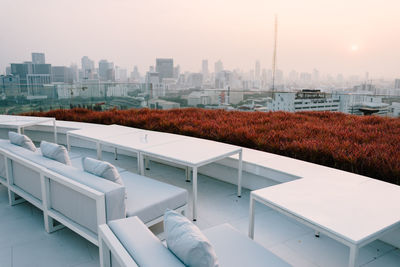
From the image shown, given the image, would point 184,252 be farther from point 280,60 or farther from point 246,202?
point 280,60

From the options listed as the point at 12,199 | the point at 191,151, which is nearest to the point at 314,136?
the point at 191,151

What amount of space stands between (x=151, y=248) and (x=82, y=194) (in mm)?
1124

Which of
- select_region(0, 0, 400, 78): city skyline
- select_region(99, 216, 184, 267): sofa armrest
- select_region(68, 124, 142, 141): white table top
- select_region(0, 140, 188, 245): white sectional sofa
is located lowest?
select_region(0, 140, 188, 245): white sectional sofa

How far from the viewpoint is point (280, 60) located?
12047 millimetres

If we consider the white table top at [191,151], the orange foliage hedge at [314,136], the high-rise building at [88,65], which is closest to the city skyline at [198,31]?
the high-rise building at [88,65]

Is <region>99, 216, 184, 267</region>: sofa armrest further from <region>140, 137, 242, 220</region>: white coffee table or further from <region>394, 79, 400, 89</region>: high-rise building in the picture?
<region>394, 79, 400, 89</region>: high-rise building

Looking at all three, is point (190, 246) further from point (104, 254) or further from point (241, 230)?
point (241, 230)

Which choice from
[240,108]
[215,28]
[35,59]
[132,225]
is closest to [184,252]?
[132,225]

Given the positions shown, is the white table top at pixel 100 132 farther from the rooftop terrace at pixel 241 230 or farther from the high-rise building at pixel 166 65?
the high-rise building at pixel 166 65

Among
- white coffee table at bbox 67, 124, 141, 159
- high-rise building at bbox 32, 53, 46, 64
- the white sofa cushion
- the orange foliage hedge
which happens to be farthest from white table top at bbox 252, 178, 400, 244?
high-rise building at bbox 32, 53, 46, 64

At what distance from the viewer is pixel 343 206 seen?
72.2 inches

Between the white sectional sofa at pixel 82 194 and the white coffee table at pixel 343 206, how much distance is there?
0.76m

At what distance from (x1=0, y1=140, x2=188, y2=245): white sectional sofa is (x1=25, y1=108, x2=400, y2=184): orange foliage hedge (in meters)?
1.77

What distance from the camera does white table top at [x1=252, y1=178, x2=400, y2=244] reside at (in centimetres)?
158
